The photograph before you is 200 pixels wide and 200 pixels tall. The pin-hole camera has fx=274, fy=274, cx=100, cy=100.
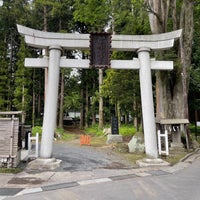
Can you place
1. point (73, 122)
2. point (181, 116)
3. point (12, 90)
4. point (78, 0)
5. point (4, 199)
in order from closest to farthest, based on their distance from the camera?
point (4, 199) < point (181, 116) < point (78, 0) < point (12, 90) < point (73, 122)

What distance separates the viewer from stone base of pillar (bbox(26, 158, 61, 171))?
8.60 metres

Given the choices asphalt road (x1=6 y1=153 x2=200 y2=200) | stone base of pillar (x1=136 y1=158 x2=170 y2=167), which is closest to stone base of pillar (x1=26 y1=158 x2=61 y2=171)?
asphalt road (x1=6 y1=153 x2=200 y2=200)

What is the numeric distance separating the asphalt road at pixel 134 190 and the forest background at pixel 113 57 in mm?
7291

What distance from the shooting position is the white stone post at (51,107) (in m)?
9.34

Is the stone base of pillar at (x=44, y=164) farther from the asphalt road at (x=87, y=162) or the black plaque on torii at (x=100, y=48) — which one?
the black plaque on torii at (x=100, y=48)

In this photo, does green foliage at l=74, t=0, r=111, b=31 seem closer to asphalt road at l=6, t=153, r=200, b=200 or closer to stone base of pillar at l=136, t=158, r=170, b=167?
stone base of pillar at l=136, t=158, r=170, b=167

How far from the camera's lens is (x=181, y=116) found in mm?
14094

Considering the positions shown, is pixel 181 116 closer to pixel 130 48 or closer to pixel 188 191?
pixel 130 48

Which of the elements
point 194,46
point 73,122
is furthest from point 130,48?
point 73,122

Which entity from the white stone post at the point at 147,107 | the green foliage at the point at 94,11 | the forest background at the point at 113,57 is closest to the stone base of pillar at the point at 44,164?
the white stone post at the point at 147,107

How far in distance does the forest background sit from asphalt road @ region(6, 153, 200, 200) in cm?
729

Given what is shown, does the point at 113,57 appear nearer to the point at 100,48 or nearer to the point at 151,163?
the point at 100,48

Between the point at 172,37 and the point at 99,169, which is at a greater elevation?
the point at 172,37

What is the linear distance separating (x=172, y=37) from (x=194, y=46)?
39.7 ft
